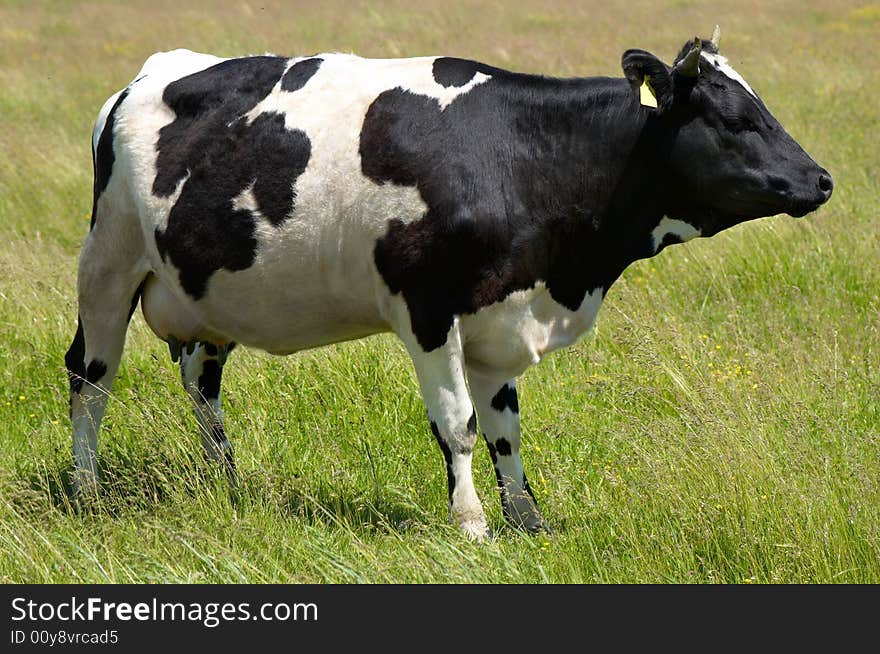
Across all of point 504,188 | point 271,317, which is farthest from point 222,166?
point 504,188

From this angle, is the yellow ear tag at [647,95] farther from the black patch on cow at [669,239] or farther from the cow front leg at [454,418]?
A: the cow front leg at [454,418]

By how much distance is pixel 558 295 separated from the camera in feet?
17.9

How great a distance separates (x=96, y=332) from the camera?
6277mm

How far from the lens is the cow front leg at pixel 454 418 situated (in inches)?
211

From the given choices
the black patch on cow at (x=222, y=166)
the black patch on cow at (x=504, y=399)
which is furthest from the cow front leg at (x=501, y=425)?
the black patch on cow at (x=222, y=166)

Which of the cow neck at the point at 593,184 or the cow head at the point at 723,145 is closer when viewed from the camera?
the cow head at the point at 723,145

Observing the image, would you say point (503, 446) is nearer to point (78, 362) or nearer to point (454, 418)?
point (454, 418)

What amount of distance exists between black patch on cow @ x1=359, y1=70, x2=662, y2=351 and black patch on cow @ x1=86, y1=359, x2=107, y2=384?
5.73 feet

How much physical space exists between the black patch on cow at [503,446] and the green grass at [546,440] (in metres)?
0.28

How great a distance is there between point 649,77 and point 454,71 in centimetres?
83

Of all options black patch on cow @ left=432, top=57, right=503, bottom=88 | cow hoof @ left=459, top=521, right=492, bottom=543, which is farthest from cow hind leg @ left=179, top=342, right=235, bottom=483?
black patch on cow @ left=432, top=57, right=503, bottom=88

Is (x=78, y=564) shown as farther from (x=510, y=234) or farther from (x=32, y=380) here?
(x=32, y=380)
